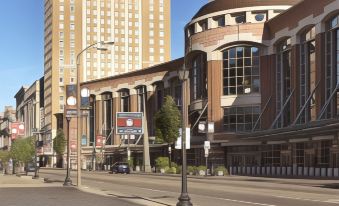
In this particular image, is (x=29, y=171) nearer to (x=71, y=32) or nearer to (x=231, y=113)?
(x=231, y=113)

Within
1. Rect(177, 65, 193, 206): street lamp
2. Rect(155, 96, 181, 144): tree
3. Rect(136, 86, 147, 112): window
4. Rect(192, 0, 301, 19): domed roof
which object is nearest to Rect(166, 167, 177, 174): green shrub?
Rect(155, 96, 181, 144): tree

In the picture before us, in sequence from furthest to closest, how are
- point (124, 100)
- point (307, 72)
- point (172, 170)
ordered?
point (124, 100) → point (172, 170) → point (307, 72)

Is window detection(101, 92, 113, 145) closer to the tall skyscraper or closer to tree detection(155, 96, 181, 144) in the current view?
the tall skyscraper

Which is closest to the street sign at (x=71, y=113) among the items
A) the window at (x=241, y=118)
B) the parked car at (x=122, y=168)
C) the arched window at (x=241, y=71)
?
the parked car at (x=122, y=168)

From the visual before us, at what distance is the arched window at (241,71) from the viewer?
78.9m

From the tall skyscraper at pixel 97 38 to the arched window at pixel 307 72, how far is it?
10810 cm

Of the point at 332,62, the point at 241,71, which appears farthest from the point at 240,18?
the point at 332,62

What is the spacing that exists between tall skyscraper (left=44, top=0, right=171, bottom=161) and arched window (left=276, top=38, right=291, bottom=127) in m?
101

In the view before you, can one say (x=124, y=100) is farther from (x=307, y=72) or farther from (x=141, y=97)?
(x=307, y=72)

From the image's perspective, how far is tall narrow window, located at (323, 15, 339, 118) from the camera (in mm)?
59594

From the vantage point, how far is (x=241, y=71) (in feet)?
261

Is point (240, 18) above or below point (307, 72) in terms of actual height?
above

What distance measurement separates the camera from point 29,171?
66062 millimetres

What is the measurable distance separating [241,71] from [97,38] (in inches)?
4031
